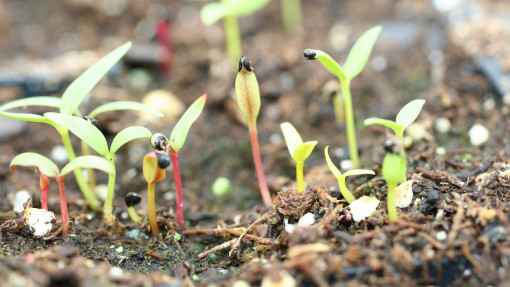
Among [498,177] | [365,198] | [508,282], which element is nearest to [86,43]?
[365,198]

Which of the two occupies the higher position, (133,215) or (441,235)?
(133,215)

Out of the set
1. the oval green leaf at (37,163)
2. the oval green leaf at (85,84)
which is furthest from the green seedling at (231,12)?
the oval green leaf at (37,163)

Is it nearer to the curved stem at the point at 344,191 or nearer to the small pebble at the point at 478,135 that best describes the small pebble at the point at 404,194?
the curved stem at the point at 344,191

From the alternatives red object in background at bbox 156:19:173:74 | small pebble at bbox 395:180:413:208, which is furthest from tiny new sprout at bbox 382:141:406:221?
red object in background at bbox 156:19:173:74

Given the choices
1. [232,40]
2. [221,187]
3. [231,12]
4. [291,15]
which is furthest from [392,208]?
[291,15]

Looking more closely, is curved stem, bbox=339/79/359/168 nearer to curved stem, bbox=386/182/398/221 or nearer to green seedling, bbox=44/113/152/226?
curved stem, bbox=386/182/398/221

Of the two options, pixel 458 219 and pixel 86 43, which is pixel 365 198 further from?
pixel 86 43

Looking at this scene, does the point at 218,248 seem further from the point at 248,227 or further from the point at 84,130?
the point at 84,130
